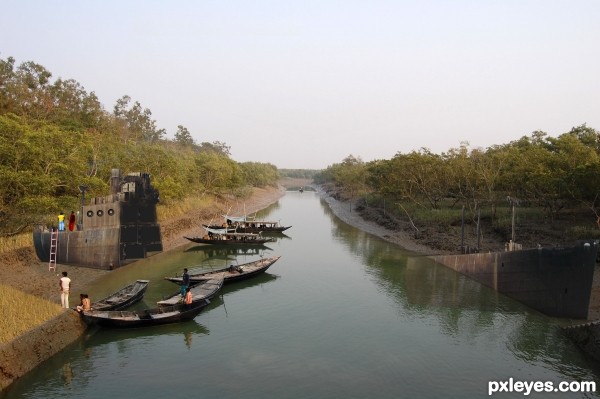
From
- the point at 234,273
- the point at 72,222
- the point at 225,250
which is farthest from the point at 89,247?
the point at 225,250

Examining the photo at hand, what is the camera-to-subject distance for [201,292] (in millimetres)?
28438

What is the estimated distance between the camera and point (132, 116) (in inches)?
4503

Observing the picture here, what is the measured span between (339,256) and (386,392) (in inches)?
1141

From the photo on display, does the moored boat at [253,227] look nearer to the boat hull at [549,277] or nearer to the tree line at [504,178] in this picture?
the tree line at [504,178]

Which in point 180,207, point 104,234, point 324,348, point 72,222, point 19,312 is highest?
point 72,222

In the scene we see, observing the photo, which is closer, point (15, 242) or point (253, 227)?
point (15, 242)

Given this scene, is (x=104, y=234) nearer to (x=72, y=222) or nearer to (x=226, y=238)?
(x=72, y=222)

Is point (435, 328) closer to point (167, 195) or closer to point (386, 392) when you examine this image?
point (386, 392)

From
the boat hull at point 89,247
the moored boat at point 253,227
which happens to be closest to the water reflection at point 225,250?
the moored boat at point 253,227

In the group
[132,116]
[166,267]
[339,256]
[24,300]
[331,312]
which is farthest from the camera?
→ [132,116]

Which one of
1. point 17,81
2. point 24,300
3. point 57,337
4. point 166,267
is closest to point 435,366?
point 57,337

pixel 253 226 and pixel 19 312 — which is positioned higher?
pixel 253 226

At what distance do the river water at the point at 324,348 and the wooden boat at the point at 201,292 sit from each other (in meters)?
1.00

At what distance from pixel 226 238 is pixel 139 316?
26.5 m
